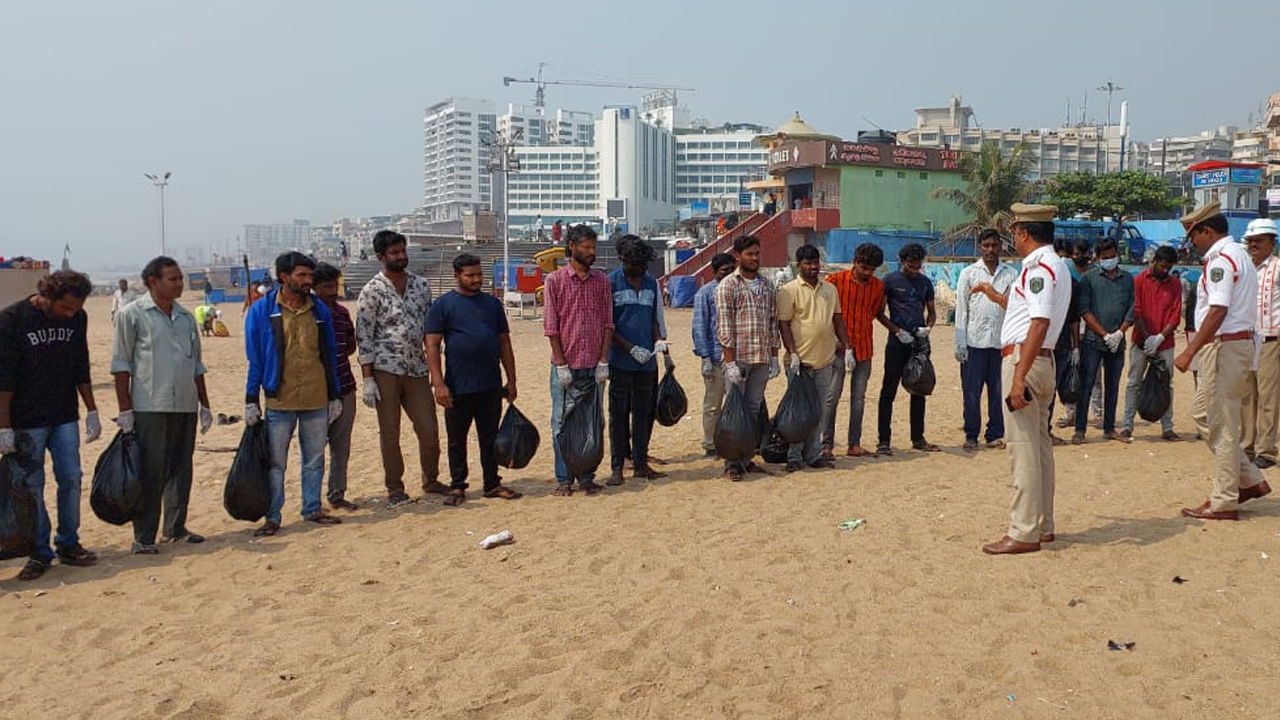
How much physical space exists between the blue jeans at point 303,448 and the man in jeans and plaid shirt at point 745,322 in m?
3.06

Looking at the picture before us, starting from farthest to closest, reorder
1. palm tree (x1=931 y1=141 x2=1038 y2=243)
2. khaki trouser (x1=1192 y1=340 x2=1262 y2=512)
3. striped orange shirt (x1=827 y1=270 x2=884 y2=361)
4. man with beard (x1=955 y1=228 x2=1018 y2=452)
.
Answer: palm tree (x1=931 y1=141 x2=1038 y2=243) → man with beard (x1=955 y1=228 x2=1018 y2=452) → striped orange shirt (x1=827 y1=270 x2=884 y2=361) → khaki trouser (x1=1192 y1=340 x2=1262 y2=512)

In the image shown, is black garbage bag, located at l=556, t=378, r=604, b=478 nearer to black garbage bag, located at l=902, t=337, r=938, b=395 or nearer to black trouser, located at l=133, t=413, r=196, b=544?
black trouser, located at l=133, t=413, r=196, b=544

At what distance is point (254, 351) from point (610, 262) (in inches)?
1523

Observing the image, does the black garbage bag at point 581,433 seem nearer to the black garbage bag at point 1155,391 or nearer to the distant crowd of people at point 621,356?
the distant crowd of people at point 621,356

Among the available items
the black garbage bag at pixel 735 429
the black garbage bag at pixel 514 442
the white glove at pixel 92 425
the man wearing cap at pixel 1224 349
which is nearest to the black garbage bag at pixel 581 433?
the black garbage bag at pixel 514 442

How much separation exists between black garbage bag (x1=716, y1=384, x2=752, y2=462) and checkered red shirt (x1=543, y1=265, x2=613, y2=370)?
1.08m

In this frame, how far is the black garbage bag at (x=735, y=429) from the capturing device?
23.4ft

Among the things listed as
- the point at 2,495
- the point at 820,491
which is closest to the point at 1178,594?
the point at 820,491

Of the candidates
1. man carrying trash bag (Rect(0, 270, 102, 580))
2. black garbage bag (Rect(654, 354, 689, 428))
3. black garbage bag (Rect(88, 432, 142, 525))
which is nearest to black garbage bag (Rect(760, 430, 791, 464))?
black garbage bag (Rect(654, 354, 689, 428))

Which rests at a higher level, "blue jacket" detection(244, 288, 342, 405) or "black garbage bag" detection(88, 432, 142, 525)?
"blue jacket" detection(244, 288, 342, 405)

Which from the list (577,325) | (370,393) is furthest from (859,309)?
(370,393)

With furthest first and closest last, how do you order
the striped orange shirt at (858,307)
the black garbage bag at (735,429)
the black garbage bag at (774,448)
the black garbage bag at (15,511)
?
the striped orange shirt at (858,307)
the black garbage bag at (774,448)
the black garbage bag at (735,429)
the black garbage bag at (15,511)

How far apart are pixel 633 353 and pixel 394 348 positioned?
1786mm

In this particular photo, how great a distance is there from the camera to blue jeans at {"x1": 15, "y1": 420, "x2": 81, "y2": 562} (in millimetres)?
5590
